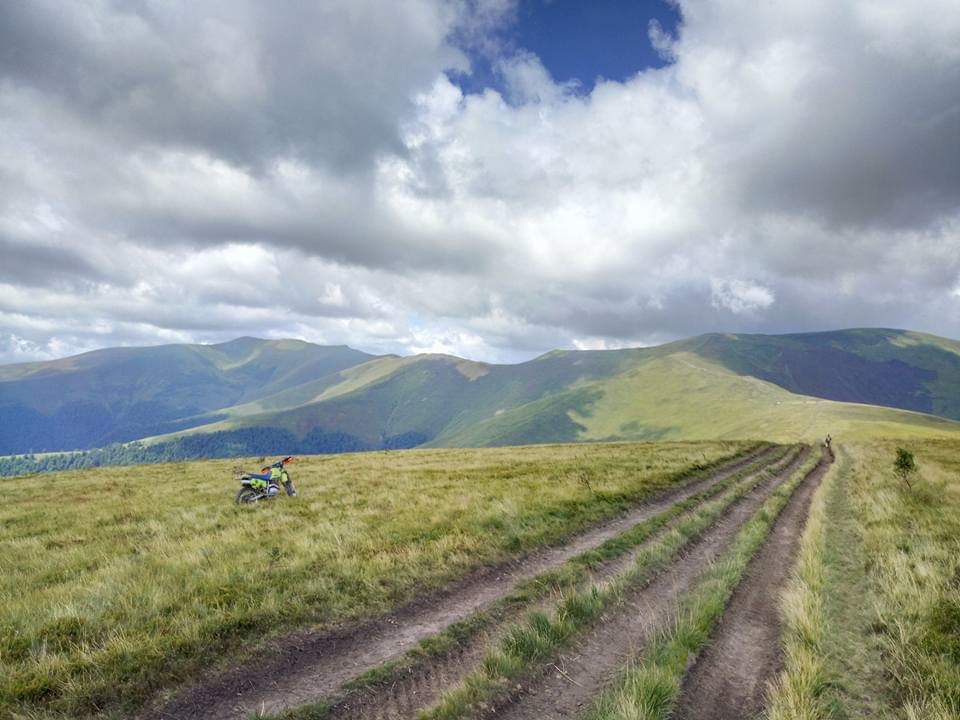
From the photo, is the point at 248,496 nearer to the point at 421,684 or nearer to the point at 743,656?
the point at 421,684

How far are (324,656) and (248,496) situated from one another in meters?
14.6

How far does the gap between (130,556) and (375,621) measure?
8.18 metres

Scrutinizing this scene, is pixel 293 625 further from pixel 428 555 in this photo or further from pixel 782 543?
pixel 782 543

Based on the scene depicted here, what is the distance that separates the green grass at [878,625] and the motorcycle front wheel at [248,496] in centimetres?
1968

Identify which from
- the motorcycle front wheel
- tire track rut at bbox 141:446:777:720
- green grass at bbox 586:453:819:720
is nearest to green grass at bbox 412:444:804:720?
green grass at bbox 586:453:819:720

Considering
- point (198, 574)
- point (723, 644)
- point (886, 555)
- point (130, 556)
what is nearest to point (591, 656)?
point (723, 644)

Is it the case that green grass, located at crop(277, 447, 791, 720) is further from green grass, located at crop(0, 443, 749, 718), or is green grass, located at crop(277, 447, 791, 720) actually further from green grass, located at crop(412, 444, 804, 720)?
green grass, located at crop(0, 443, 749, 718)

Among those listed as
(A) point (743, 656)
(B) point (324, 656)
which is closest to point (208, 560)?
(B) point (324, 656)

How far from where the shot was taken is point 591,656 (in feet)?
24.9

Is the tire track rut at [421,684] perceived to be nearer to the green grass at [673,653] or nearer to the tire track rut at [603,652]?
the tire track rut at [603,652]

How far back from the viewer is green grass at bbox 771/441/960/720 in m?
6.27

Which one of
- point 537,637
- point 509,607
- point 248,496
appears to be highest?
point 248,496

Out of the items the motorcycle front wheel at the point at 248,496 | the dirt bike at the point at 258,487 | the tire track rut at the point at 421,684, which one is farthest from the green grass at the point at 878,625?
the motorcycle front wheel at the point at 248,496

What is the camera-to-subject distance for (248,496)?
19906 millimetres
